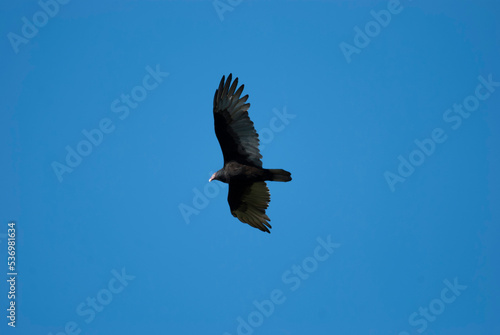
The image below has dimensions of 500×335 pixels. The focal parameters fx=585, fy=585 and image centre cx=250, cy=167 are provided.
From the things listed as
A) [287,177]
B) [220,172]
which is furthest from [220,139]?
[287,177]

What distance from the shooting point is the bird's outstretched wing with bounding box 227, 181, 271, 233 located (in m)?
15.8

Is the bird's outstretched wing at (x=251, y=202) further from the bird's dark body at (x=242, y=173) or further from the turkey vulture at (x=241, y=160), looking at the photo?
the bird's dark body at (x=242, y=173)

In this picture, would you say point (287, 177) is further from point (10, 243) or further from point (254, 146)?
point (10, 243)

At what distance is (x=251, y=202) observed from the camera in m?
16.0

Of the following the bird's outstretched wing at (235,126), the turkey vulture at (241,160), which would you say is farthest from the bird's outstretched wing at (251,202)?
the bird's outstretched wing at (235,126)

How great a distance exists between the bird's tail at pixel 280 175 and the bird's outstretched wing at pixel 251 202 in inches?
36.5

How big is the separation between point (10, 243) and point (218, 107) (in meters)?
8.69

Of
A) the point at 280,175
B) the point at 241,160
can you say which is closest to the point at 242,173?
the point at 241,160

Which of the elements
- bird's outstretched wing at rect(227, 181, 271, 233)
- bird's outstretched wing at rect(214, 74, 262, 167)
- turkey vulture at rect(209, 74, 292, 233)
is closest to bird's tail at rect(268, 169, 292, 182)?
turkey vulture at rect(209, 74, 292, 233)

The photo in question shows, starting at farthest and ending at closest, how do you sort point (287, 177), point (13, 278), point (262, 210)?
1. point (13, 278)
2. point (262, 210)
3. point (287, 177)

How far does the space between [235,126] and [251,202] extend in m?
2.26

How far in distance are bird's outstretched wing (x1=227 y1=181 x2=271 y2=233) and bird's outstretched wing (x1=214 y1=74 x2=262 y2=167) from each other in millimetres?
794

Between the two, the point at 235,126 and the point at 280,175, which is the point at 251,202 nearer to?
the point at 280,175

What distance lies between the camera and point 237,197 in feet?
52.6
